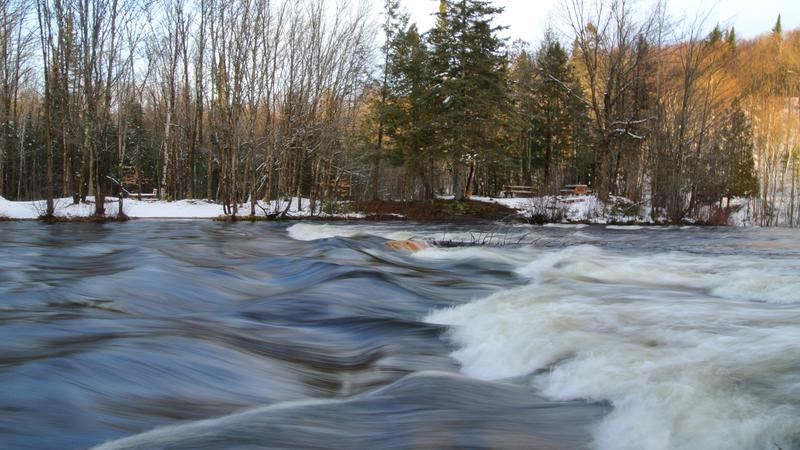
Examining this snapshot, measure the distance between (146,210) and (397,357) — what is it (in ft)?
77.8

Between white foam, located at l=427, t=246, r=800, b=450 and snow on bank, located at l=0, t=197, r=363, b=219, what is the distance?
1936 cm

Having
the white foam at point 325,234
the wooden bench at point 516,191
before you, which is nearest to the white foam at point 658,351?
the white foam at point 325,234

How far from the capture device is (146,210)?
24953 mm

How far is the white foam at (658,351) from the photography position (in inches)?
108

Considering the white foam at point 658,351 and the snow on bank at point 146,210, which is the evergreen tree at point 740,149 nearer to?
the snow on bank at point 146,210

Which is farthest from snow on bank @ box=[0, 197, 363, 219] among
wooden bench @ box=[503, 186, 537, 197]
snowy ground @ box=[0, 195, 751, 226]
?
wooden bench @ box=[503, 186, 537, 197]

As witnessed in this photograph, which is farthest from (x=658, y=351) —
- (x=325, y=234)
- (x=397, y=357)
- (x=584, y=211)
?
(x=584, y=211)

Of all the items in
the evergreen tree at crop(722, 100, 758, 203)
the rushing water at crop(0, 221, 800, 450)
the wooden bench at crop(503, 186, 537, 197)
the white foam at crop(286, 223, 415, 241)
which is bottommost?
the rushing water at crop(0, 221, 800, 450)

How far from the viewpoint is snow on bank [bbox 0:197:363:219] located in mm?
21941

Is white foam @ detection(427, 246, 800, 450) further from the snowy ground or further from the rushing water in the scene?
the snowy ground

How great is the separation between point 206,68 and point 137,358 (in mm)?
31955

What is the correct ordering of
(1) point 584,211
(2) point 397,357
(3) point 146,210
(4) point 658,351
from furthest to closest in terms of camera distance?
(3) point 146,210 → (1) point 584,211 → (2) point 397,357 → (4) point 658,351

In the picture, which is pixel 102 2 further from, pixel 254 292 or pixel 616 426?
pixel 616 426

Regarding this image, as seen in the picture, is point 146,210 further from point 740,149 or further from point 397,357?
point 740,149
